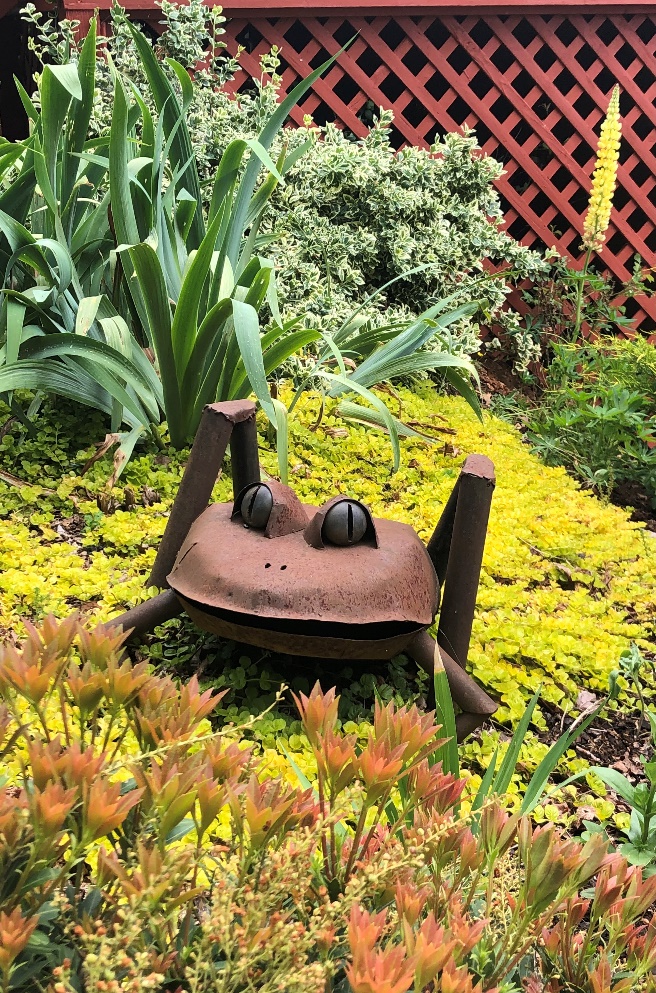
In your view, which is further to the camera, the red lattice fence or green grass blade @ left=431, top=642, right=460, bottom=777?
the red lattice fence

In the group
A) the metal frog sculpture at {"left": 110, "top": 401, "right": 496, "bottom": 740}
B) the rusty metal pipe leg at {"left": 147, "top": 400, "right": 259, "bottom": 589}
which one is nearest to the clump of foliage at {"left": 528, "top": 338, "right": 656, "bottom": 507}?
the metal frog sculpture at {"left": 110, "top": 401, "right": 496, "bottom": 740}

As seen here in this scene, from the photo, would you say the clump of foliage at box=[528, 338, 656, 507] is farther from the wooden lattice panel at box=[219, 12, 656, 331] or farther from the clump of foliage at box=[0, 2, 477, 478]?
the wooden lattice panel at box=[219, 12, 656, 331]

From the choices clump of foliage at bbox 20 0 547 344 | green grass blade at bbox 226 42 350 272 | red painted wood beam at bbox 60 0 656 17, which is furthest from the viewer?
red painted wood beam at bbox 60 0 656 17

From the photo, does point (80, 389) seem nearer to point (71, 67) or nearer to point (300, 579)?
point (71, 67)

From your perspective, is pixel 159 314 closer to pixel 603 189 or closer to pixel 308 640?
pixel 308 640

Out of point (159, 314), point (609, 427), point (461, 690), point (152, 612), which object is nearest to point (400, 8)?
point (609, 427)

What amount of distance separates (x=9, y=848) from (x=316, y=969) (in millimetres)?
264

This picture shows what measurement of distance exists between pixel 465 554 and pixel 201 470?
633mm

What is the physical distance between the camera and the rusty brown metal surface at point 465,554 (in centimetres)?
159

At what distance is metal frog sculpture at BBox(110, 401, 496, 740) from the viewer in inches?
55.4

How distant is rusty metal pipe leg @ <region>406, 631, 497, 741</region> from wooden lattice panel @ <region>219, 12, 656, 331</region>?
167 inches

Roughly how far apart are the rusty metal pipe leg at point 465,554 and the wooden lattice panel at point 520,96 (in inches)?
159

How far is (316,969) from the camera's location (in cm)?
57

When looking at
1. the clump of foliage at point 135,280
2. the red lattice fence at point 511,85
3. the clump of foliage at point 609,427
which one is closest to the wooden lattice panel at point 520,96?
the red lattice fence at point 511,85
